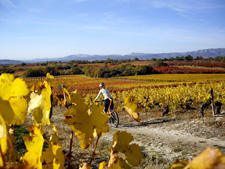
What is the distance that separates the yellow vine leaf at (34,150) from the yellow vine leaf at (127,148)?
0.19 metres

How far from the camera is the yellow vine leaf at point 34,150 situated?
41 centimetres

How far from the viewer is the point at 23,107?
1.18 ft

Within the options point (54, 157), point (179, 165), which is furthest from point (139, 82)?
point (179, 165)

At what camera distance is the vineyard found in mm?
335

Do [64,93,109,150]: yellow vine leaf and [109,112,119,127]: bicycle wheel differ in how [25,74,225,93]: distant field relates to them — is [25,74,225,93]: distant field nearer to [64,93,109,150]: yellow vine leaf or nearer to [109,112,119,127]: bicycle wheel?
[109,112,119,127]: bicycle wheel

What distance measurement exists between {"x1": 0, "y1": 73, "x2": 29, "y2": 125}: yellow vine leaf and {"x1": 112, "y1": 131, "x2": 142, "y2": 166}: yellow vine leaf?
27 cm

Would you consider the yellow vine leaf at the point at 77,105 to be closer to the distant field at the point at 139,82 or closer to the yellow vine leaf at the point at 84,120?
the yellow vine leaf at the point at 84,120

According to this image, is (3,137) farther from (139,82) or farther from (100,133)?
(139,82)

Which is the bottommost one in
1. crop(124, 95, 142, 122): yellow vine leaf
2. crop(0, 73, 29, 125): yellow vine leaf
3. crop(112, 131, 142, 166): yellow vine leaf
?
crop(112, 131, 142, 166): yellow vine leaf

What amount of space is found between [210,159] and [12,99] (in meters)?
0.34

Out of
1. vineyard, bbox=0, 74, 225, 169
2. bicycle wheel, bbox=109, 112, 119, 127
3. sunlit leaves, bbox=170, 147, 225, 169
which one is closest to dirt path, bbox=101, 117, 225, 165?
vineyard, bbox=0, 74, 225, 169

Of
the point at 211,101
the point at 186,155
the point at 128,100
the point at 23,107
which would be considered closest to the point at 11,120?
the point at 23,107

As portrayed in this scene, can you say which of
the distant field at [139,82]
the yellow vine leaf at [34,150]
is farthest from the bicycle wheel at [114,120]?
the distant field at [139,82]

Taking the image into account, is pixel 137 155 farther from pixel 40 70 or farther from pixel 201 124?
pixel 40 70
